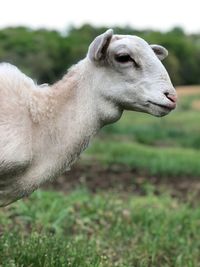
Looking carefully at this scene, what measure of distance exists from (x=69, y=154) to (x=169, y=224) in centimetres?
425

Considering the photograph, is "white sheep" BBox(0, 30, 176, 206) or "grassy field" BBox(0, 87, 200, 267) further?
"grassy field" BBox(0, 87, 200, 267)

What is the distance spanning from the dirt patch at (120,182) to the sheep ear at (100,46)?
7.22 meters

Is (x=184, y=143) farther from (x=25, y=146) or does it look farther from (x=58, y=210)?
(x=25, y=146)

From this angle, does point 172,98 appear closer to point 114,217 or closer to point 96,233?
point 96,233

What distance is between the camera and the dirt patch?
12508mm

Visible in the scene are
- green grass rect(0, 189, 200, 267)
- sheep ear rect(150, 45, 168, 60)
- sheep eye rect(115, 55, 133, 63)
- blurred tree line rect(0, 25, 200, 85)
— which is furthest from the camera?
blurred tree line rect(0, 25, 200, 85)

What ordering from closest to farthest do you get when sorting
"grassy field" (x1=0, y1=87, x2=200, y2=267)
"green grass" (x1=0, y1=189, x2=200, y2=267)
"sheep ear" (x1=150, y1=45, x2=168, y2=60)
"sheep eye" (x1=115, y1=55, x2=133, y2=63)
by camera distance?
1. "sheep eye" (x1=115, y1=55, x2=133, y2=63)
2. "sheep ear" (x1=150, y1=45, x2=168, y2=60)
3. "green grass" (x1=0, y1=189, x2=200, y2=267)
4. "grassy field" (x1=0, y1=87, x2=200, y2=267)

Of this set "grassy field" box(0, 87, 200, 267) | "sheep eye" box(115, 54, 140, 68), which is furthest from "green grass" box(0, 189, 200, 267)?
"sheep eye" box(115, 54, 140, 68)

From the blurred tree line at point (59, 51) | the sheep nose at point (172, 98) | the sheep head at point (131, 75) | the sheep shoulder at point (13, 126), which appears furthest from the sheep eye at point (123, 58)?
the blurred tree line at point (59, 51)

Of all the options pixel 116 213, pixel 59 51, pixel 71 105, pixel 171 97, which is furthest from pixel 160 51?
pixel 59 51

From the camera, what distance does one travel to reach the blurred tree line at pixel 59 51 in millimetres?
44062

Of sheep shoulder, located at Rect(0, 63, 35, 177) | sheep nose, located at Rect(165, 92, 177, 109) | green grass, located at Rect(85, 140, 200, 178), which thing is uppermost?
sheep nose, located at Rect(165, 92, 177, 109)

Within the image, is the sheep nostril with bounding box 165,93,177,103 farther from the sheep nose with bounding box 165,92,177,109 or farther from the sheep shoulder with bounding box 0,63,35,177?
the sheep shoulder with bounding box 0,63,35,177

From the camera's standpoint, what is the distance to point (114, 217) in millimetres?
8773
